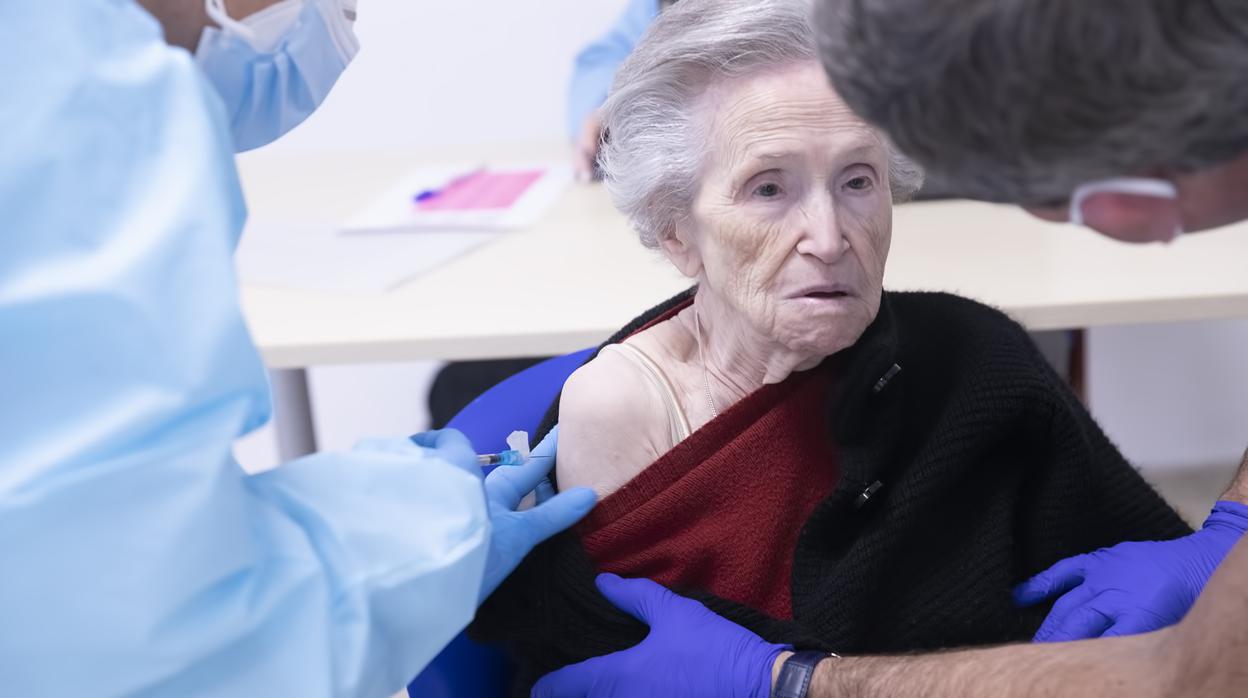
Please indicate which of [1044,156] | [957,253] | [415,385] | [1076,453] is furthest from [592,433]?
[415,385]

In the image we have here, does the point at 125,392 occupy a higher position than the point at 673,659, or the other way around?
the point at 125,392

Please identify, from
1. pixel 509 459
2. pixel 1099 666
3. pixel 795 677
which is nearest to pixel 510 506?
pixel 509 459

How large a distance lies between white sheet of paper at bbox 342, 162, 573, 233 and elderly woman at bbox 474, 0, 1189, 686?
104 cm

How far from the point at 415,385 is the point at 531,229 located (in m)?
1.58

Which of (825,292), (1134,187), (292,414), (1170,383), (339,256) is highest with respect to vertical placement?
(1134,187)

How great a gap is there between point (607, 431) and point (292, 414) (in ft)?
4.65

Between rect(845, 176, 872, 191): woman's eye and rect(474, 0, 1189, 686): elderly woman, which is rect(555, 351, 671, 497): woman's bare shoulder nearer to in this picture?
rect(474, 0, 1189, 686): elderly woman

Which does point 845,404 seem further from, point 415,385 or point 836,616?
point 415,385

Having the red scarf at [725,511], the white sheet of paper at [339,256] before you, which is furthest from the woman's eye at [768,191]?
the white sheet of paper at [339,256]

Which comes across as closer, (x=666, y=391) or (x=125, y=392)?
(x=125, y=392)

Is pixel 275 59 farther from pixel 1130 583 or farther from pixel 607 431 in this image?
pixel 1130 583

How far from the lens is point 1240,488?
1.39m

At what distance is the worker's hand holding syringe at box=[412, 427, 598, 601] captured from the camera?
43.7 inches

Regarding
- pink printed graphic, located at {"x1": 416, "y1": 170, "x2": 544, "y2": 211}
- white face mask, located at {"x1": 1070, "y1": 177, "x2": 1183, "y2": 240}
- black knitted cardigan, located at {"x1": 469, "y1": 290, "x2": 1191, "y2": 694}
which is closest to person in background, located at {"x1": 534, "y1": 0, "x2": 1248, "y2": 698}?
white face mask, located at {"x1": 1070, "y1": 177, "x2": 1183, "y2": 240}
